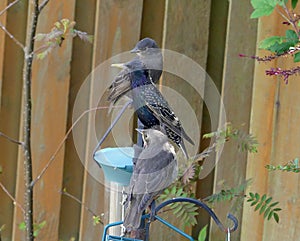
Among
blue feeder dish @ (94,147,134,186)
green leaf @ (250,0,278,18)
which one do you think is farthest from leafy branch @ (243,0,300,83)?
blue feeder dish @ (94,147,134,186)

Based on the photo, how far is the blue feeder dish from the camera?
6.34 feet

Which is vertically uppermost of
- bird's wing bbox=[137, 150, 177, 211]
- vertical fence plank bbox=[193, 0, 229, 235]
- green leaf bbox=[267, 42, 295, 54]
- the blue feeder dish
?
vertical fence plank bbox=[193, 0, 229, 235]

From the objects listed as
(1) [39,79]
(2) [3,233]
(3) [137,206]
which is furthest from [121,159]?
(2) [3,233]

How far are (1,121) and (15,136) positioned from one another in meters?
0.09

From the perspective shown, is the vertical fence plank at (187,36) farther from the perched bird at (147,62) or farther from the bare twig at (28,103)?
the perched bird at (147,62)

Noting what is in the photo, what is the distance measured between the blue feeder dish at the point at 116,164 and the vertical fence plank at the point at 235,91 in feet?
3.85

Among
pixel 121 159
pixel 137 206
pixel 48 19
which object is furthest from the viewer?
pixel 48 19

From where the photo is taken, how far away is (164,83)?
10.4 feet

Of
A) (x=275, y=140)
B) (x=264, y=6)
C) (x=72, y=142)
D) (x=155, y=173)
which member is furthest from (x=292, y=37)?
(x=72, y=142)

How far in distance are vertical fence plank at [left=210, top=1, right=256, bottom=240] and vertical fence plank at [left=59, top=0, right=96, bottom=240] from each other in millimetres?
593

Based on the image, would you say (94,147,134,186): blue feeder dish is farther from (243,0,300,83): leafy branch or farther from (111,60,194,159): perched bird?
(243,0,300,83): leafy branch

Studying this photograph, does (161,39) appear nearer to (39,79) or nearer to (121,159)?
(39,79)

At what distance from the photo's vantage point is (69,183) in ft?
10.6

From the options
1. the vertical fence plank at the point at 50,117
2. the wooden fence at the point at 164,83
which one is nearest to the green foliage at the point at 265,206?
the wooden fence at the point at 164,83
